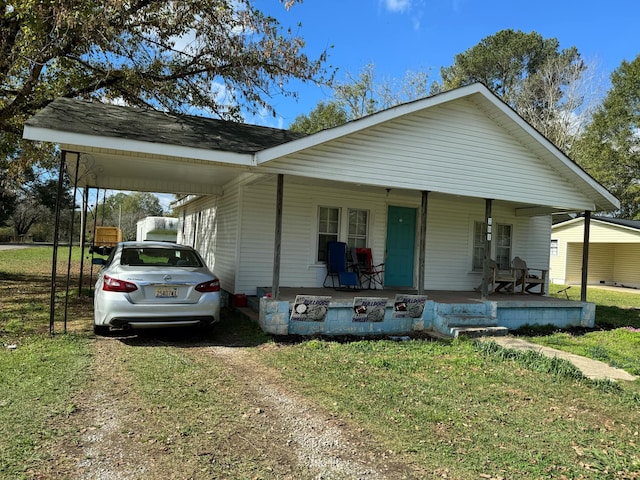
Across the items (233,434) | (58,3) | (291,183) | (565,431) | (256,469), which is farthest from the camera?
(291,183)

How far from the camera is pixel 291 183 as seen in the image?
33.4ft

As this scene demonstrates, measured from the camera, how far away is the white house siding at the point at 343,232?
32.9ft

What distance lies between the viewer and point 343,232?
1084cm

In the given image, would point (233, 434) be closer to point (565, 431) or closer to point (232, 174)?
point (565, 431)

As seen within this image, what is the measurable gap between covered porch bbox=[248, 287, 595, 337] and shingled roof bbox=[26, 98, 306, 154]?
2.86 meters

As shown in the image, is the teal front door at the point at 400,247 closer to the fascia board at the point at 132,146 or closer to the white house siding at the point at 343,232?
the white house siding at the point at 343,232

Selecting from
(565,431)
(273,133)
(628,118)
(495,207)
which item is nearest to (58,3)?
(273,133)

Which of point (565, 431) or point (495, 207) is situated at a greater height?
point (495, 207)

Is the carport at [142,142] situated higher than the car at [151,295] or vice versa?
the carport at [142,142]

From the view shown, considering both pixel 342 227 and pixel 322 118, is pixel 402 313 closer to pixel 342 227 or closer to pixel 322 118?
pixel 342 227

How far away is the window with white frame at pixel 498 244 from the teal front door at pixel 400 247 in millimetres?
2032

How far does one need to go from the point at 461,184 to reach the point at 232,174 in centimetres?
483

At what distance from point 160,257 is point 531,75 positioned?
3442 centimetres

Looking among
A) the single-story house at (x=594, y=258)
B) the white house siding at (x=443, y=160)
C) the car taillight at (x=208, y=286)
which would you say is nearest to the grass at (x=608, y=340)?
the white house siding at (x=443, y=160)
